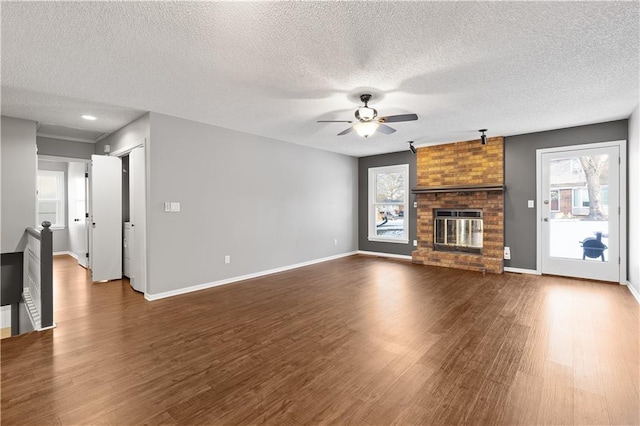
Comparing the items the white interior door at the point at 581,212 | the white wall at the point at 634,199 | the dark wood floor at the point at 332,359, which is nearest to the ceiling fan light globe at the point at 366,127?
the dark wood floor at the point at 332,359

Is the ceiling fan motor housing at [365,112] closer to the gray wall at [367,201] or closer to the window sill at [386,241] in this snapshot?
the gray wall at [367,201]

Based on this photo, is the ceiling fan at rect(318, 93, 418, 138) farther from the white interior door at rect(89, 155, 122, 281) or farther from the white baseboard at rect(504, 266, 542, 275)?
the white interior door at rect(89, 155, 122, 281)

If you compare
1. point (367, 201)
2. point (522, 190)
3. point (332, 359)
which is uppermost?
point (522, 190)

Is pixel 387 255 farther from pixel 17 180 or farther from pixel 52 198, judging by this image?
pixel 52 198

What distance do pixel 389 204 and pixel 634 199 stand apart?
4.16m

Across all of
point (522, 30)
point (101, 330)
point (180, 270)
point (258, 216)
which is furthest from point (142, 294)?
point (522, 30)

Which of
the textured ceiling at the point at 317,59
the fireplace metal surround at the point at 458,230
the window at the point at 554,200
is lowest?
the fireplace metal surround at the point at 458,230

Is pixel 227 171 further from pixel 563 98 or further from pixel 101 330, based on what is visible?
pixel 563 98

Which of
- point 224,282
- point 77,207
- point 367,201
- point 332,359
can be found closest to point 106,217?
point 224,282

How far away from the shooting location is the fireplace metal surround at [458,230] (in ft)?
19.7

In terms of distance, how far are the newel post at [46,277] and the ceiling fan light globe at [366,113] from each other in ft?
11.7

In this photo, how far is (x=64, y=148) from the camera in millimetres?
5805

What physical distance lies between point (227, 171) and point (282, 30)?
10.1ft

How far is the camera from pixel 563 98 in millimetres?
3602
